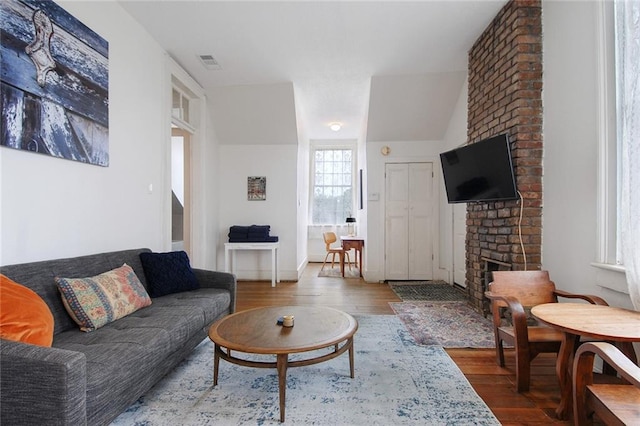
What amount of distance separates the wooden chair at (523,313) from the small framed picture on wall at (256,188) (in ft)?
12.6

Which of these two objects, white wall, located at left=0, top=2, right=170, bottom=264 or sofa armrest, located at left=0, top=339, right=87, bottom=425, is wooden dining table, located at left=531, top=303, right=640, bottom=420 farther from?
white wall, located at left=0, top=2, right=170, bottom=264

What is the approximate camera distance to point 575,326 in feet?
4.84

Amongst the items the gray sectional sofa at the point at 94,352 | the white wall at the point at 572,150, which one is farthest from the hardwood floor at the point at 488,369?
the gray sectional sofa at the point at 94,352

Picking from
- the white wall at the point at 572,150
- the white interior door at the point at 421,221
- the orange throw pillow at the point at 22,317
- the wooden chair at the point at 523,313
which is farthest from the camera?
the white interior door at the point at 421,221

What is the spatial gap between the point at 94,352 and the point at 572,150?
326 centimetres

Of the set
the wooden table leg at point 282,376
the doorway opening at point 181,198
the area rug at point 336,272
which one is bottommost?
the area rug at point 336,272

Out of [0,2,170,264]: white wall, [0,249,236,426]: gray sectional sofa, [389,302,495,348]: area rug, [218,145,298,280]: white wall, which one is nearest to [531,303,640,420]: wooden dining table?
[389,302,495,348]: area rug

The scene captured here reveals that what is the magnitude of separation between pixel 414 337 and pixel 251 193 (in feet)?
11.5

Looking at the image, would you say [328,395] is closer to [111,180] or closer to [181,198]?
[111,180]

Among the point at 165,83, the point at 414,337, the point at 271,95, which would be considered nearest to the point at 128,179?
the point at 165,83

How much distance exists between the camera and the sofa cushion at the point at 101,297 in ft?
5.89

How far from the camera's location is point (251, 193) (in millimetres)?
5242

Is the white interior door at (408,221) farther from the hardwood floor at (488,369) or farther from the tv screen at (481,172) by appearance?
the tv screen at (481,172)

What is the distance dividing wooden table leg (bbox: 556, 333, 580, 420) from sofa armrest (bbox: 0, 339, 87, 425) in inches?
89.2
